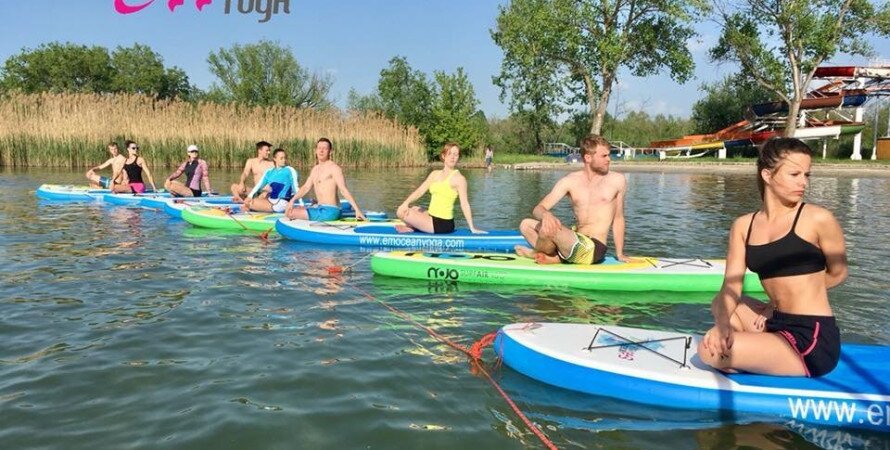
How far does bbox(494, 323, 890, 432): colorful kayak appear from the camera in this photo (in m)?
3.69

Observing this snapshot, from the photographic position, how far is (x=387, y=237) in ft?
30.8

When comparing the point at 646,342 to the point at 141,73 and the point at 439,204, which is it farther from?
the point at 141,73

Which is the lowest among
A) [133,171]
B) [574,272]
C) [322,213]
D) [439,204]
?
[574,272]

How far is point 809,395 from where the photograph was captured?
3.71 m

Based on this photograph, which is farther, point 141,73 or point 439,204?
point 141,73

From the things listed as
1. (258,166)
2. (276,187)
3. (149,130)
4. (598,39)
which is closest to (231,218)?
(276,187)

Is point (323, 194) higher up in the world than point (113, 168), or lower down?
lower down

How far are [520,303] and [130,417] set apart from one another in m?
3.71

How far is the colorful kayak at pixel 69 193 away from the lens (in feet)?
48.7

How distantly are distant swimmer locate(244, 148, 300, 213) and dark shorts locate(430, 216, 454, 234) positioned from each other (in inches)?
145

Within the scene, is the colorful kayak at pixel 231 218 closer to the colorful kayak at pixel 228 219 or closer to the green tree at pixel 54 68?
the colorful kayak at pixel 228 219

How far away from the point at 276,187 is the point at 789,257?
32.7 ft

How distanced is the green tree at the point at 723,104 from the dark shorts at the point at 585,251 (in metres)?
41.4

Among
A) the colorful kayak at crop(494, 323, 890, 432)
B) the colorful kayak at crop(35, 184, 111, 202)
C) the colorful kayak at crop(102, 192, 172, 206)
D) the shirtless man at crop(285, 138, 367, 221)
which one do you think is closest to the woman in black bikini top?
the colorful kayak at crop(494, 323, 890, 432)
